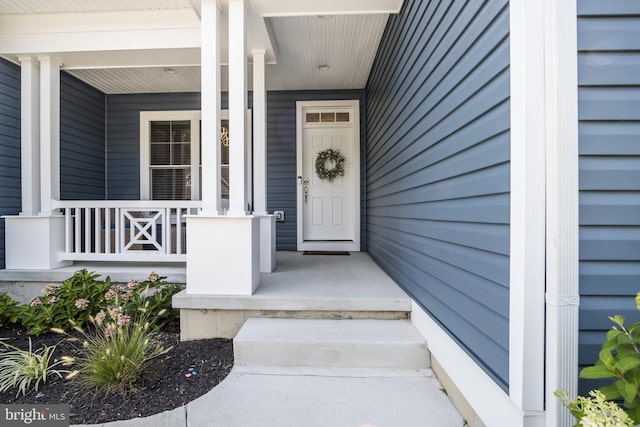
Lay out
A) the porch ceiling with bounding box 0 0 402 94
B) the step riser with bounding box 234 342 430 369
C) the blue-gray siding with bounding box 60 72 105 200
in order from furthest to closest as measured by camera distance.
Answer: the blue-gray siding with bounding box 60 72 105 200
the porch ceiling with bounding box 0 0 402 94
the step riser with bounding box 234 342 430 369

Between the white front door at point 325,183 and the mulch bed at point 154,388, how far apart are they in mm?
2952

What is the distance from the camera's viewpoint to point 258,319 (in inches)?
91.7

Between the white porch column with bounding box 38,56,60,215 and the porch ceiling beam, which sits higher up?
the porch ceiling beam

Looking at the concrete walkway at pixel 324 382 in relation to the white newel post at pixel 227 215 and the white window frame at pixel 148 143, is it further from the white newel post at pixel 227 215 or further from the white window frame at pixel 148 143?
the white window frame at pixel 148 143

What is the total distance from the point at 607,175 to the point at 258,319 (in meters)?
2.09

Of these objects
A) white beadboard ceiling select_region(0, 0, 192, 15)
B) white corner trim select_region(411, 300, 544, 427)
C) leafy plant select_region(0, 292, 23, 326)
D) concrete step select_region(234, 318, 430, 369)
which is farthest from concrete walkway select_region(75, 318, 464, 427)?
white beadboard ceiling select_region(0, 0, 192, 15)

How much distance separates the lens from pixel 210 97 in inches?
99.9

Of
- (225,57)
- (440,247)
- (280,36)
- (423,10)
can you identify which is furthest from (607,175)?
(225,57)

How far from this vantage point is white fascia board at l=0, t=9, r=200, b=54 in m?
3.11

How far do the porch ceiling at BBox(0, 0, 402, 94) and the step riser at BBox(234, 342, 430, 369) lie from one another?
2708 millimetres

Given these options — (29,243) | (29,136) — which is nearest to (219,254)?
(29,243)

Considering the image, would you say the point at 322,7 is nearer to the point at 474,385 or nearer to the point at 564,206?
the point at 564,206

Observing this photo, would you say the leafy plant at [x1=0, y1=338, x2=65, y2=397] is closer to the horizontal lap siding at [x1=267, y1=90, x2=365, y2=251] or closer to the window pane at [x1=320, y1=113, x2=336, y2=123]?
the horizontal lap siding at [x1=267, y1=90, x2=365, y2=251]

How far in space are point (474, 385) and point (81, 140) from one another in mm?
5751
